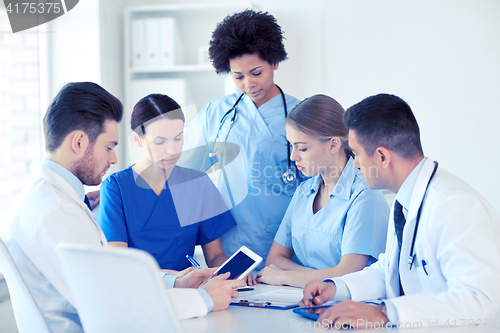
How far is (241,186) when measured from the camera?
1.75 meters

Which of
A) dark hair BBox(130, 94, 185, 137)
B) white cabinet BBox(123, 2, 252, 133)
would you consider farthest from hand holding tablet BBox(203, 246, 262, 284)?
white cabinet BBox(123, 2, 252, 133)

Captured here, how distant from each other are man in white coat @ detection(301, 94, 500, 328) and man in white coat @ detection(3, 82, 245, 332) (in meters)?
0.36

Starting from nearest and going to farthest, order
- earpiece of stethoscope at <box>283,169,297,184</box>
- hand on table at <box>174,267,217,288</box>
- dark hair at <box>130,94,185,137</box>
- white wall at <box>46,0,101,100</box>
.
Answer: hand on table at <box>174,267,217,288</box>
dark hair at <box>130,94,185,137</box>
earpiece of stethoscope at <box>283,169,297,184</box>
white wall at <box>46,0,101,100</box>

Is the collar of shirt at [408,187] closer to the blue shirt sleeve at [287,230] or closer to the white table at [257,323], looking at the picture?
the white table at [257,323]

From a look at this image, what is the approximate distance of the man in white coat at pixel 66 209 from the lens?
3.03ft

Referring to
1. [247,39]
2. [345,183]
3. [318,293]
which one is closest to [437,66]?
[247,39]

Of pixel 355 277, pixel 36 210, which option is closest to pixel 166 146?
pixel 36 210

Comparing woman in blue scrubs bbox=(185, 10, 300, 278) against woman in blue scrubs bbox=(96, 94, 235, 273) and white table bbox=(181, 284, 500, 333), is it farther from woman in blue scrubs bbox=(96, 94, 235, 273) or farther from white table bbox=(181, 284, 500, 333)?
white table bbox=(181, 284, 500, 333)

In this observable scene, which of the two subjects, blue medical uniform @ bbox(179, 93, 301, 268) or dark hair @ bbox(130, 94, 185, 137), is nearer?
dark hair @ bbox(130, 94, 185, 137)

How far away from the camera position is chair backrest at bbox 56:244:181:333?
661 mm

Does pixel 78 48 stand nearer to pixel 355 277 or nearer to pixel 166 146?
pixel 166 146

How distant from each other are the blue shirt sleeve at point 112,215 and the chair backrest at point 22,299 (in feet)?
1.78

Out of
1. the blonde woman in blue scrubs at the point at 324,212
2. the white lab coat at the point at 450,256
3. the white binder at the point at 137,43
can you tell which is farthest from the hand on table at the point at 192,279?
the white binder at the point at 137,43

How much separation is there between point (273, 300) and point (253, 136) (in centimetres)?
79
